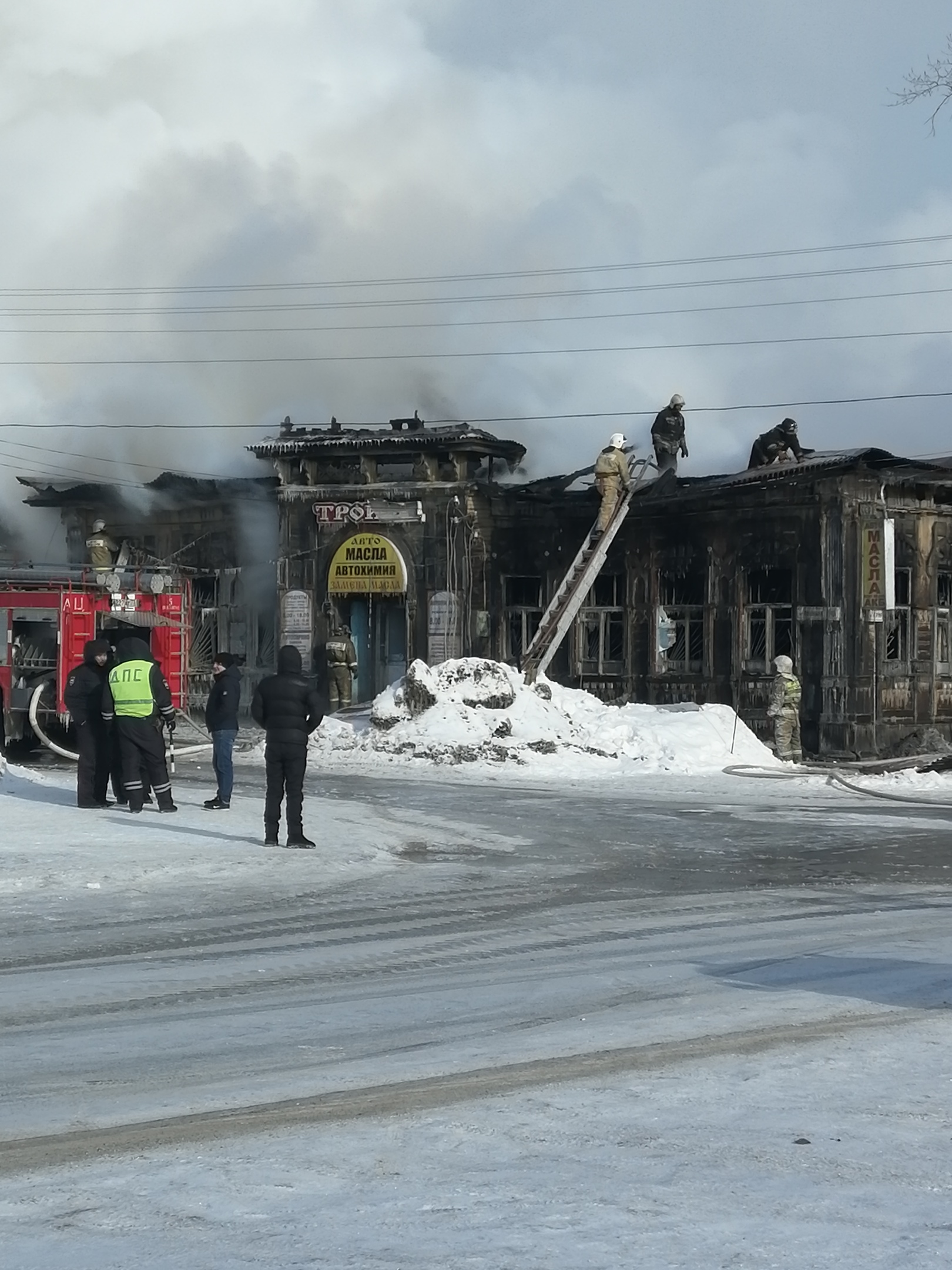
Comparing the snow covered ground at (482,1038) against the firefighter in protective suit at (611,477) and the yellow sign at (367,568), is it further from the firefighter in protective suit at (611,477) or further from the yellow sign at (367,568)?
the yellow sign at (367,568)

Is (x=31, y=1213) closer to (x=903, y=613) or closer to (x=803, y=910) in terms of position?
(x=803, y=910)

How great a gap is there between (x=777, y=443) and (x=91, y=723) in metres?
18.1

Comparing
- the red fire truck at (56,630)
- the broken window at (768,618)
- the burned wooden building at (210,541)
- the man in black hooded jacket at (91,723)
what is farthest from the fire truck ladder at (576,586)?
the man in black hooded jacket at (91,723)

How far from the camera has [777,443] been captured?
31047mm

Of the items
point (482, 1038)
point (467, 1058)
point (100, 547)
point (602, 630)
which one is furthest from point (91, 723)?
point (100, 547)

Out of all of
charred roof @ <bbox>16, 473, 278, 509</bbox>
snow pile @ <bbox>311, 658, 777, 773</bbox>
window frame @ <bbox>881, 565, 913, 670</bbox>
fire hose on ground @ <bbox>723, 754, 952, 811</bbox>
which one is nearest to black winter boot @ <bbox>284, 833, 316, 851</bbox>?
fire hose on ground @ <bbox>723, 754, 952, 811</bbox>

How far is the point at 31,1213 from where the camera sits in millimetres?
4762

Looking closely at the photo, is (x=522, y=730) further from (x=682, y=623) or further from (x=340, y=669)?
(x=340, y=669)

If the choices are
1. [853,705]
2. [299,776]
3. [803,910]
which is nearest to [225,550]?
[853,705]

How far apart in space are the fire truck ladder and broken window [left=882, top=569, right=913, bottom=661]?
5.14 meters

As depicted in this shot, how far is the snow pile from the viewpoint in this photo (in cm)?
2475

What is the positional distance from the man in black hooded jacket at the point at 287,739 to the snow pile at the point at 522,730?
32.8ft

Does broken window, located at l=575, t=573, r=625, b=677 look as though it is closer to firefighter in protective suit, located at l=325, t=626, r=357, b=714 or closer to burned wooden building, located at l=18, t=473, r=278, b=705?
firefighter in protective suit, located at l=325, t=626, r=357, b=714

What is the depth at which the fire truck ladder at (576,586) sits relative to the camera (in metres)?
29.0
